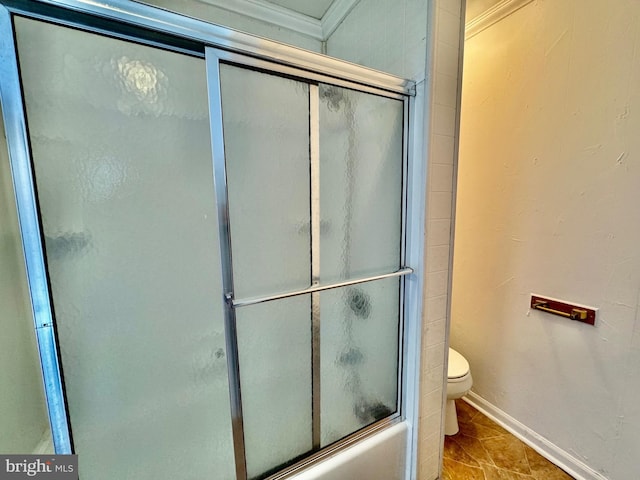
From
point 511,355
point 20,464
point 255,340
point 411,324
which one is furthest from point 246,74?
point 511,355

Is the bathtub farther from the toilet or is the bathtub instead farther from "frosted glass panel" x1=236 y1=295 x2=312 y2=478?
the toilet

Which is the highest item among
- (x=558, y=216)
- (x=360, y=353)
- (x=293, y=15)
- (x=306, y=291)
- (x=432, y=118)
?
(x=293, y=15)

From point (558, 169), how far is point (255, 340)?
1670 millimetres

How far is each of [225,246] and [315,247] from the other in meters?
0.36

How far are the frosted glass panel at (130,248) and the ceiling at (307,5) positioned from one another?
97cm

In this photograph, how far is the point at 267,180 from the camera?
41.2 inches

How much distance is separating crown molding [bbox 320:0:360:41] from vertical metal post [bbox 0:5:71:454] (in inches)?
58.0

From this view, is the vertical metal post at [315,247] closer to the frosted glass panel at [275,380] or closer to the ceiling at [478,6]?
the frosted glass panel at [275,380]

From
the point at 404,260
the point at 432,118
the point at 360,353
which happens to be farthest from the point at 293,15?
the point at 360,353

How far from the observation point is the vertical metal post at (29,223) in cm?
71

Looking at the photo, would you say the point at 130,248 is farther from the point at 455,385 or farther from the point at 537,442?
the point at 537,442

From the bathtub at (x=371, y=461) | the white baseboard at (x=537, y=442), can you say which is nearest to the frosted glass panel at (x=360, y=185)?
the bathtub at (x=371, y=461)

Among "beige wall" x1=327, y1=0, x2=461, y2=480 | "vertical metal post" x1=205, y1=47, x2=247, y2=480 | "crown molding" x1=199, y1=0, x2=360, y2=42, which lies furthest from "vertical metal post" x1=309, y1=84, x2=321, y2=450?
"crown molding" x1=199, y1=0, x2=360, y2=42

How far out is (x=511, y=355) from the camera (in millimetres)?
1608
